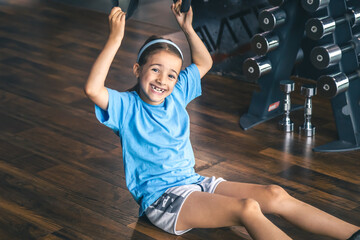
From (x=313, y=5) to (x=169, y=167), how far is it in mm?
1148

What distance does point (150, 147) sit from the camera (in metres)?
2.04

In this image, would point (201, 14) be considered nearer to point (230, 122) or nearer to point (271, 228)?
point (230, 122)

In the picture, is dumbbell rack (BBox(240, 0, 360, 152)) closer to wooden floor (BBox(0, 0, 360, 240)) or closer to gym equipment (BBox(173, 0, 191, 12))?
wooden floor (BBox(0, 0, 360, 240))

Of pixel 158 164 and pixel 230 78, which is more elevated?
pixel 158 164

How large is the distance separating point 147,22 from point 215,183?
3.02 meters

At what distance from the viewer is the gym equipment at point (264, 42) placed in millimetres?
2912

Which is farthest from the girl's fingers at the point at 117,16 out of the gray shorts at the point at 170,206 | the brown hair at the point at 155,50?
the gray shorts at the point at 170,206

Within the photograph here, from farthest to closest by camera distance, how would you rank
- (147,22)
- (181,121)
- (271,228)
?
(147,22)
(181,121)
(271,228)

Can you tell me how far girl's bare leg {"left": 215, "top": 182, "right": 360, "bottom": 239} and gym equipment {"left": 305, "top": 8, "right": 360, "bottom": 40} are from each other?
94 cm

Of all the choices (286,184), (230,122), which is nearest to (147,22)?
(230,122)

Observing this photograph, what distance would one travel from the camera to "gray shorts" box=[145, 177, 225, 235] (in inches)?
78.7

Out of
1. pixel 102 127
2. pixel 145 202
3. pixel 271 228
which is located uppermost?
pixel 271 228

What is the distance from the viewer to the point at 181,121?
212 cm

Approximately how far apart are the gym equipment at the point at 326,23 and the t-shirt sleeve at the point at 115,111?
3.55 feet
